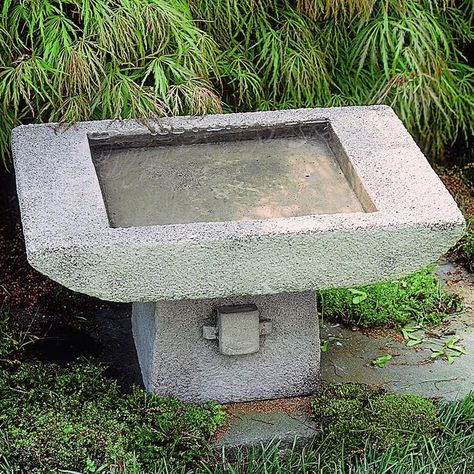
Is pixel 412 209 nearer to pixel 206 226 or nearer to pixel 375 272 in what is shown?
pixel 375 272

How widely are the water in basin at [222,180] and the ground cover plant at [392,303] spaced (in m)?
0.70

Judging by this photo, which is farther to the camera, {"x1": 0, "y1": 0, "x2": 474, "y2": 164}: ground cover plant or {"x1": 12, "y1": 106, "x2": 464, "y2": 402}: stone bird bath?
{"x1": 0, "y1": 0, "x2": 474, "y2": 164}: ground cover plant

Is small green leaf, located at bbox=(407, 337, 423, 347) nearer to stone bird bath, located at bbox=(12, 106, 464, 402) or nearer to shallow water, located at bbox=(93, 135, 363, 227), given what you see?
stone bird bath, located at bbox=(12, 106, 464, 402)

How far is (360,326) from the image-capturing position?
11.1 feet

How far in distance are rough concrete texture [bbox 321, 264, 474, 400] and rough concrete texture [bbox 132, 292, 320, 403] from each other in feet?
0.64

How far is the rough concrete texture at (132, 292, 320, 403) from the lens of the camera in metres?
2.83

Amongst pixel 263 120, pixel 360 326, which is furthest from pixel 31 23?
pixel 360 326

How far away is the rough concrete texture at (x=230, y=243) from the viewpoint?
2326 mm

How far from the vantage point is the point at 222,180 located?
2.82m

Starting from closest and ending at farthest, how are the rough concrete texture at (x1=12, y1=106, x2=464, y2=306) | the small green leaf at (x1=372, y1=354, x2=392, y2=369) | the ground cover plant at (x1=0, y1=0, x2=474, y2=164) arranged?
the rough concrete texture at (x1=12, y1=106, x2=464, y2=306)
the ground cover plant at (x1=0, y1=0, x2=474, y2=164)
the small green leaf at (x1=372, y1=354, x2=392, y2=369)

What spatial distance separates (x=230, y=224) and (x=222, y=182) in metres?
0.43

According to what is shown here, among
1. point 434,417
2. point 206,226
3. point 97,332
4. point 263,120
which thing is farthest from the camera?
point 97,332

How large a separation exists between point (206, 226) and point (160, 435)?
25.7 inches

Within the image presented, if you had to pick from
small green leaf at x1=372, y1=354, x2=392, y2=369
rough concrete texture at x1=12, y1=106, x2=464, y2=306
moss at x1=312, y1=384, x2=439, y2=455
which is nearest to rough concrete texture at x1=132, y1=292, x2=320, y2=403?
moss at x1=312, y1=384, x2=439, y2=455
